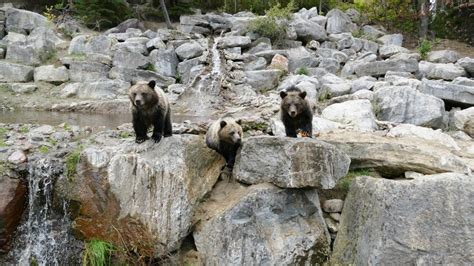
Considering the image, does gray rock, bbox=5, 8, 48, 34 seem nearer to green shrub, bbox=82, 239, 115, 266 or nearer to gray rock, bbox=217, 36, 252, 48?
gray rock, bbox=217, 36, 252, 48

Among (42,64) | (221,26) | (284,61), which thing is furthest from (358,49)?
(42,64)

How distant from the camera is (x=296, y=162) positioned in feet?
20.6

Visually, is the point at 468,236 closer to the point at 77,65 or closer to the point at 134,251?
the point at 134,251

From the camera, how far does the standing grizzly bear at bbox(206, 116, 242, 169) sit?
697 cm

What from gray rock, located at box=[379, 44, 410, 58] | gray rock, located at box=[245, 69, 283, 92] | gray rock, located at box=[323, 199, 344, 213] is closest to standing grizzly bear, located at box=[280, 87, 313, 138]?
gray rock, located at box=[323, 199, 344, 213]

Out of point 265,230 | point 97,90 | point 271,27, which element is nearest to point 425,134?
point 265,230

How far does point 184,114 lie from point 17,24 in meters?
10.7

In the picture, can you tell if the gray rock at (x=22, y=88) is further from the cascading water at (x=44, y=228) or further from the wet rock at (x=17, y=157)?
the cascading water at (x=44, y=228)

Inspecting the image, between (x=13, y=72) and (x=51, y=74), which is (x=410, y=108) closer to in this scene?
(x=51, y=74)

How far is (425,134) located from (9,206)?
292 inches

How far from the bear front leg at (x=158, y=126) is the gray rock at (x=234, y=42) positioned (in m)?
11.9

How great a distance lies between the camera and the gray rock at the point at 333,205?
6883 mm

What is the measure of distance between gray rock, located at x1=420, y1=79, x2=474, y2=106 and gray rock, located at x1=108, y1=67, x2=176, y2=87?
28.9 ft

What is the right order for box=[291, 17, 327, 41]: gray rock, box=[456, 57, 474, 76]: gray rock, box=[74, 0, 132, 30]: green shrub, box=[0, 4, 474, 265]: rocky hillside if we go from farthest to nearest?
box=[74, 0, 132, 30]: green shrub
box=[291, 17, 327, 41]: gray rock
box=[456, 57, 474, 76]: gray rock
box=[0, 4, 474, 265]: rocky hillside
